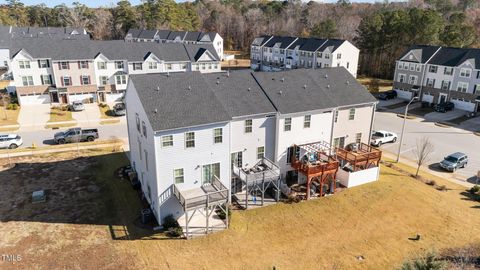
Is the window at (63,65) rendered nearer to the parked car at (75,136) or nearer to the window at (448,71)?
the parked car at (75,136)

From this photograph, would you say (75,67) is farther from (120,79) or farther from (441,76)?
(441,76)

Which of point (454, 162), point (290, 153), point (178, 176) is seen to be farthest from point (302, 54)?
point (178, 176)

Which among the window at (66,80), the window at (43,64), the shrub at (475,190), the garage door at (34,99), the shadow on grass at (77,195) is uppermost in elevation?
the window at (43,64)

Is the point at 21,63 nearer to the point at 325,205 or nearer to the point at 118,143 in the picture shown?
the point at 118,143

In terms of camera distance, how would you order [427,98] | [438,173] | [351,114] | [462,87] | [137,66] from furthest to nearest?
1. [427,98]
2. [137,66]
3. [462,87]
4. [438,173]
5. [351,114]

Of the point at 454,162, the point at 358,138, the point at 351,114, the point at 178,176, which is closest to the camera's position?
the point at 178,176

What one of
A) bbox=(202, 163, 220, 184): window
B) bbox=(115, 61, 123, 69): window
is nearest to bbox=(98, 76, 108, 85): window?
bbox=(115, 61, 123, 69): window

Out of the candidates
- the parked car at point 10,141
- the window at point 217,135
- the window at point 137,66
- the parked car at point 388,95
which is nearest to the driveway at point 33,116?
the parked car at point 10,141
